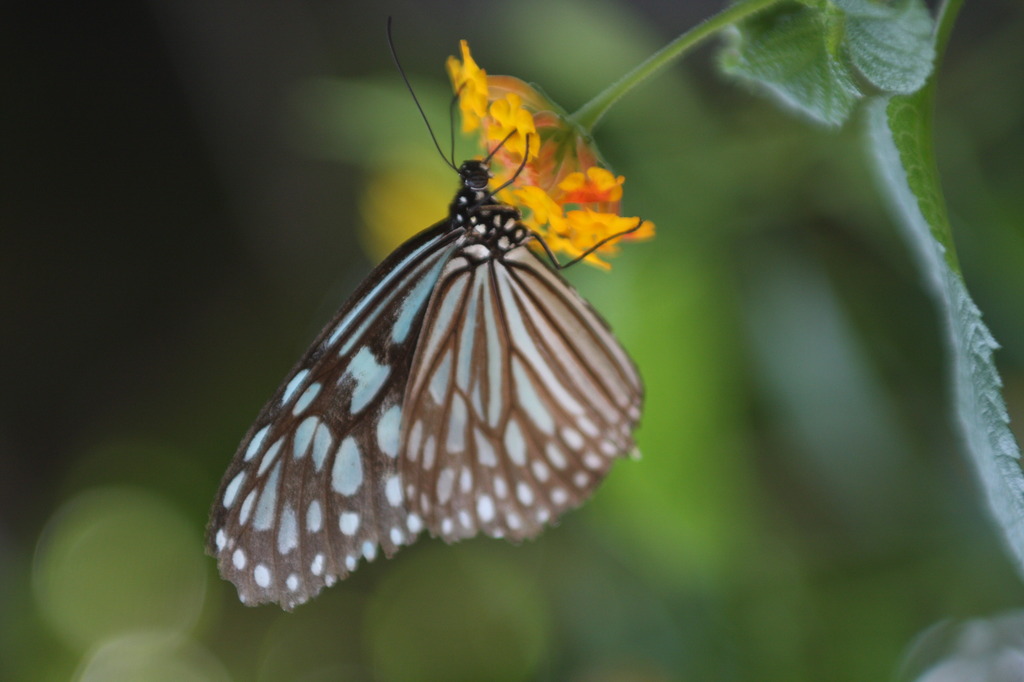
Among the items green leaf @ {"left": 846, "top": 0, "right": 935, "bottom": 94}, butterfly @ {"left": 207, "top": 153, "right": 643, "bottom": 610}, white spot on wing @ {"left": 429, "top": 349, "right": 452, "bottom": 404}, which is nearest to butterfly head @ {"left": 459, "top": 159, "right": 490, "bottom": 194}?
butterfly @ {"left": 207, "top": 153, "right": 643, "bottom": 610}

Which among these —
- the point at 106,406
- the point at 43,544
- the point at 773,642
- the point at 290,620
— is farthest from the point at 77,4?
the point at 773,642

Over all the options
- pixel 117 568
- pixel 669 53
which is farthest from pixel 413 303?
pixel 117 568

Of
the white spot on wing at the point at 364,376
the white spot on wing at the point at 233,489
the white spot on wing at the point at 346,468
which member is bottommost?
the white spot on wing at the point at 346,468

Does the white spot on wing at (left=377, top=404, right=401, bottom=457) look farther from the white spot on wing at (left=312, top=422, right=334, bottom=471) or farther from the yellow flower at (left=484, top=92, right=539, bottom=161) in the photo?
the yellow flower at (left=484, top=92, right=539, bottom=161)

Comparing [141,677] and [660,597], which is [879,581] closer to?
[660,597]

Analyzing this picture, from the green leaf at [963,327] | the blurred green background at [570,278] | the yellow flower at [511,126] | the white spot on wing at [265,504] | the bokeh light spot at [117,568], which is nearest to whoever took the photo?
the green leaf at [963,327]

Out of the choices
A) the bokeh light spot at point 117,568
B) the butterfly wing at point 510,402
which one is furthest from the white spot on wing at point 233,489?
the bokeh light spot at point 117,568

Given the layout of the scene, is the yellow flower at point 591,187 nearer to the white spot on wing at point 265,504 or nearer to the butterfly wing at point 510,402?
the butterfly wing at point 510,402

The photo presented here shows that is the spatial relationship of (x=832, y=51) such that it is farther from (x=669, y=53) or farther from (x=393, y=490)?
(x=393, y=490)
